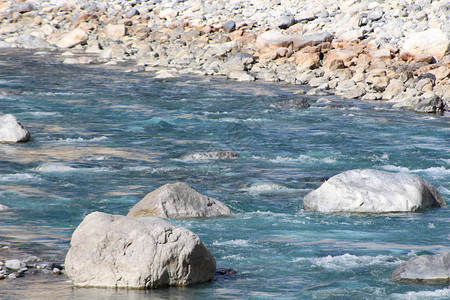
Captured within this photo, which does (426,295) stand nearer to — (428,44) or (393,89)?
(393,89)

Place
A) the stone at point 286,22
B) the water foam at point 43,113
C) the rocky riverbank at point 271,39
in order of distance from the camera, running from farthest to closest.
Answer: the stone at point 286,22, the rocky riverbank at point 271,39, the water foam at point 43,113

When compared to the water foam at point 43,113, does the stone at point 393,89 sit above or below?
above

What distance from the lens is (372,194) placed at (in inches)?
445

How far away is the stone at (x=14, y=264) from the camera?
816 cm

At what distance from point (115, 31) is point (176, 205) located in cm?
3101

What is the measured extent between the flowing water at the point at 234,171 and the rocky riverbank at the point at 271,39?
1826 millimetres

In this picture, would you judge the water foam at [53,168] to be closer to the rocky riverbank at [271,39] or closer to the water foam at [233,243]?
the water foam at [233,243]

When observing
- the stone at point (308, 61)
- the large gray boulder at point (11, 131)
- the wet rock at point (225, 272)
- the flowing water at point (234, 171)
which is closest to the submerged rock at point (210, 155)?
the flowing water at point (234, 171)

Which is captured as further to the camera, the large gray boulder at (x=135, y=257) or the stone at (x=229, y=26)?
the stone at (x=229, y=26)

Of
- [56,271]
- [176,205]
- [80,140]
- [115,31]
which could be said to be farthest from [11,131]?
[115,31]

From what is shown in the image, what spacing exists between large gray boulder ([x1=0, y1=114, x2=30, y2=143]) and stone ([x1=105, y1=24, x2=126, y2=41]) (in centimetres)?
2359

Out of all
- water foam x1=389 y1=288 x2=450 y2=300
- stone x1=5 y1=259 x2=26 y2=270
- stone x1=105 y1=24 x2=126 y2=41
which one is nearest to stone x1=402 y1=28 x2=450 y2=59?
stone x1=105 y1=24 x2=126 y2=41

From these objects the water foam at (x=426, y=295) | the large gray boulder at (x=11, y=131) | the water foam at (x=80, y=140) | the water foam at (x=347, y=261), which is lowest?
the water foam at (x=426, y=295)

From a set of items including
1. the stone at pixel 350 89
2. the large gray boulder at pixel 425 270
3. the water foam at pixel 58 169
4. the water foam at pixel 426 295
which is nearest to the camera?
the water foam at pixel 426 295
